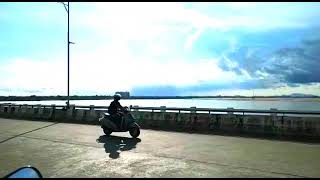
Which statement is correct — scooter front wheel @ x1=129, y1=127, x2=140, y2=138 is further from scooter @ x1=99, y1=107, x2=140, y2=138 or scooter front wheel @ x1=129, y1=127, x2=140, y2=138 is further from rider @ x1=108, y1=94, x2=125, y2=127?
rider @ x1=108, y1=94, x2=125, y2=127

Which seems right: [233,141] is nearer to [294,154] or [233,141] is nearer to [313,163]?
[294,154]

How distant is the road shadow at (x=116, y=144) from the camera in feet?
43.7

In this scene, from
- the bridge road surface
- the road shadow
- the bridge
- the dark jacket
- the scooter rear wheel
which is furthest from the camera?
the scooter rear wheel

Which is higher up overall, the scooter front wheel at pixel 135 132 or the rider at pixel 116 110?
the rider at pixel 116 110

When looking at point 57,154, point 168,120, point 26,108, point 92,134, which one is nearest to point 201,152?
point 57,154

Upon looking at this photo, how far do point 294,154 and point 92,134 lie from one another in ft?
29.3

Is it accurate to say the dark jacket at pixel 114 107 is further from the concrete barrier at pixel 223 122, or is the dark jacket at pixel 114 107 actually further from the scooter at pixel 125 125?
the concrete barrier at pixel 223 122

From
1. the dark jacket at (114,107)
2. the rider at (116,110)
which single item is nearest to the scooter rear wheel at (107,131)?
Answer: the rider at (116,110)

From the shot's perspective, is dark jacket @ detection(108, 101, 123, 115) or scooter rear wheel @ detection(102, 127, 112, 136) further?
scooter rear wheel @ detection(102, 127, 112, 136)

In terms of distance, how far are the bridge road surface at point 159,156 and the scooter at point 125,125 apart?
1.11ft

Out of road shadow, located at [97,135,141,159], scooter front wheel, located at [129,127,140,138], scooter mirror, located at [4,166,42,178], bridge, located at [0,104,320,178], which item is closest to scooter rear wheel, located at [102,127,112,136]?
bridge, located at [0,104,320,178]

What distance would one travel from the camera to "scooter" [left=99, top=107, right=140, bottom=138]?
1728 cm

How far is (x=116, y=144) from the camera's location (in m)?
15.3

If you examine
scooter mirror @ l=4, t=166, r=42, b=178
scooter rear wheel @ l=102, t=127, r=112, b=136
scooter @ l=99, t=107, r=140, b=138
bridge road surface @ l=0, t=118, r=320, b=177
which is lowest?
bridge road surface @ l=0, t=118, r=320, b=177
